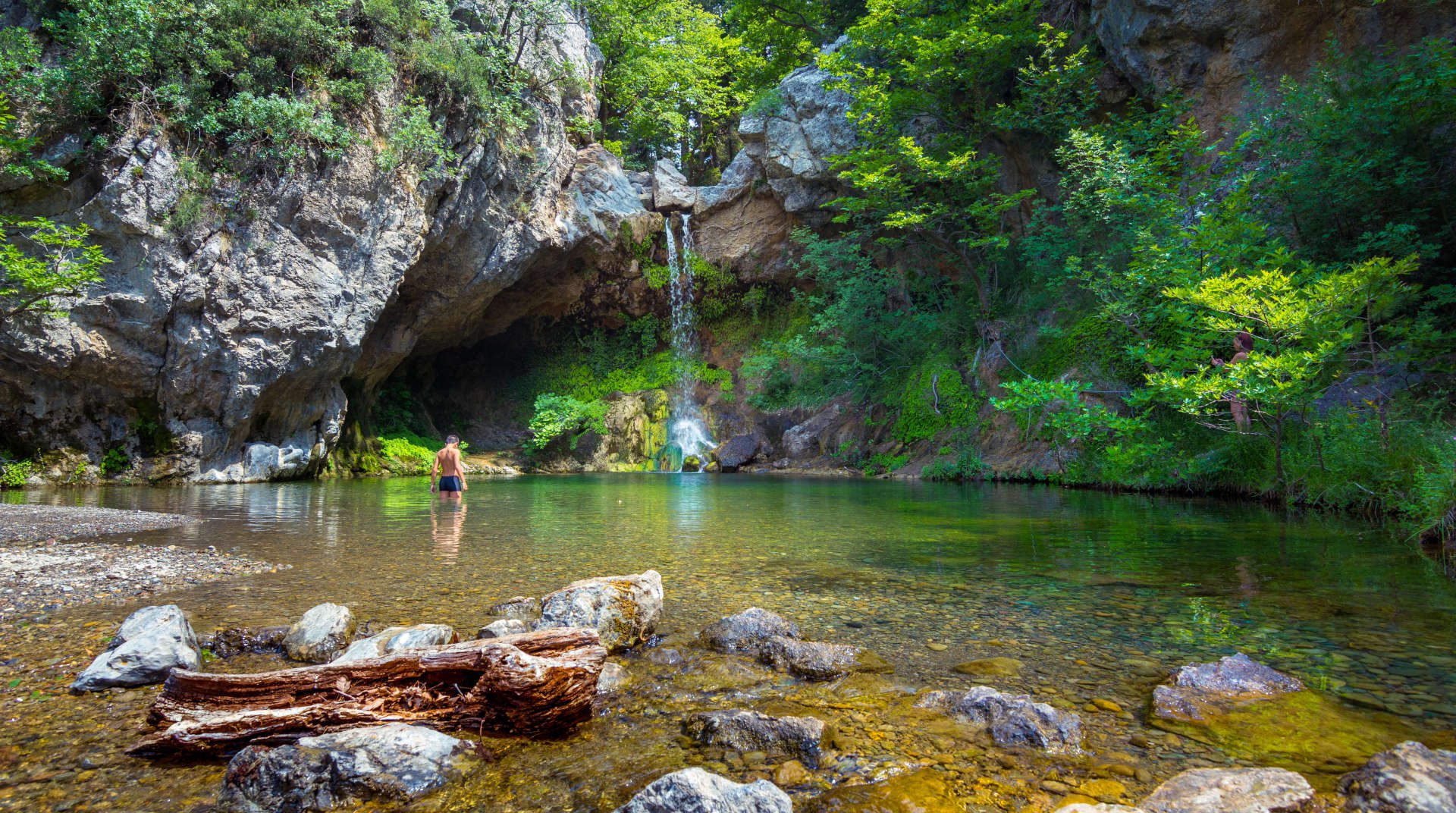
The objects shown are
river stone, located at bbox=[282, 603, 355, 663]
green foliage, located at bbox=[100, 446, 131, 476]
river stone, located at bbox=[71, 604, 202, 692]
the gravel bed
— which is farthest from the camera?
green foliage, located at bbox=[100, 446, 131, 476]

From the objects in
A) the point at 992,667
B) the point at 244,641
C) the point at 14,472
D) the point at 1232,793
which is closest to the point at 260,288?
the point at 14,472

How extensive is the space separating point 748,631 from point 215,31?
16.2 metres

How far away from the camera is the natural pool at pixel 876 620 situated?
83.4 inches

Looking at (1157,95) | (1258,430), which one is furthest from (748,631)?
(1157,95)

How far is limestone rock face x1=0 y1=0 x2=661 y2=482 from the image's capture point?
12.6 m

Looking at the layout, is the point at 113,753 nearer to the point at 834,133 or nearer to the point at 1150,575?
the point at 1150,575

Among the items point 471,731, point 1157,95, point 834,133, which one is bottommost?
point 471,731

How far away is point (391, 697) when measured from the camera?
7.79ft

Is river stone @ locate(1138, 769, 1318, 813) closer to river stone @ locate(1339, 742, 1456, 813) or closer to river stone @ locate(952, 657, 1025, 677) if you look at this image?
river stone @ locate(1339, 742, 1456, 813)

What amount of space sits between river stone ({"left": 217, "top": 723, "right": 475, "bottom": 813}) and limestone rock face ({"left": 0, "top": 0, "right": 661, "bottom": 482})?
1506 centimetres

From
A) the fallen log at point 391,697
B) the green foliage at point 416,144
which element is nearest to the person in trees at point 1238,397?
the fallen log at point 391,697

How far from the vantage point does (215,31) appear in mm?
12766

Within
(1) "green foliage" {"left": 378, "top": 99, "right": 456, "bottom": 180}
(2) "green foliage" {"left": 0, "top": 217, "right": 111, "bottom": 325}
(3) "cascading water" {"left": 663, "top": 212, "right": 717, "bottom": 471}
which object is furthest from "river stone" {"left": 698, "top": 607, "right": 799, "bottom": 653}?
(3) "cascading water" {"left": 663, "top": 212, "right": 717, "bottom": 471}

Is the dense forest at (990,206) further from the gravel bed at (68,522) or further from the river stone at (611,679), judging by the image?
the river stone at (611,679)
